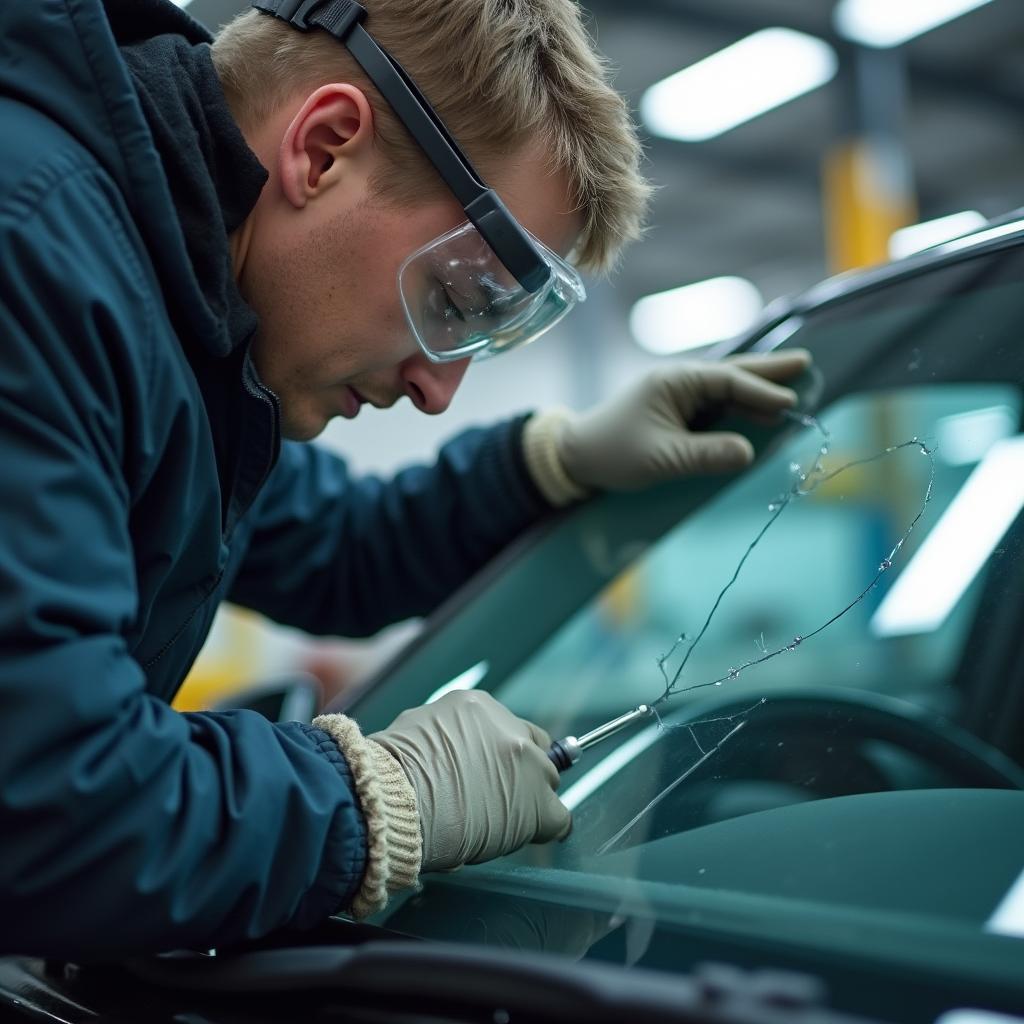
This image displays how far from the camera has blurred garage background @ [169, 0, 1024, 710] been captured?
6473 mm

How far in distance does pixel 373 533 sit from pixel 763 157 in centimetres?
776

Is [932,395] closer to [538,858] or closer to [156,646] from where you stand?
[538,858]

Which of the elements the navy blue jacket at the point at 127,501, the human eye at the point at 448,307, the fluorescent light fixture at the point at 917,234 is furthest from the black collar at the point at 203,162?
the fluorescent light fixture at the point at 917,234

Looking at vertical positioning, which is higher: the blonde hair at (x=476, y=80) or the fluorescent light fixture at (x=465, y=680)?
the blonde hair at (x=476, y=80)

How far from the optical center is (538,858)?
107 centimetres

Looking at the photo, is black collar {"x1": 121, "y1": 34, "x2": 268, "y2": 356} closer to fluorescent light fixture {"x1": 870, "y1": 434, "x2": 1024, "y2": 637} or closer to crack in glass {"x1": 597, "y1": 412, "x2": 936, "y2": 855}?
crack in glass {"x1": 597, "y1": 412, "x2": 936, "y2": 855}

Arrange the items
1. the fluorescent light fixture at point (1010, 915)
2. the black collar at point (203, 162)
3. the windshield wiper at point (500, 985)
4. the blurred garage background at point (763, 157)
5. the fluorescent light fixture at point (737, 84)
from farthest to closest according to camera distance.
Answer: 1. the fluorescent light fixture at point (737, 84)
2. the blurred garage background at point (763, 157)
3. the black collar at point (203, 162)
4. the fluorescent light fixture at point (1010, 915)
5. the windshield wiper at point (500, 985)

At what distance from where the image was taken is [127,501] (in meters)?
1.00

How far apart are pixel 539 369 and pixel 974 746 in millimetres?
10180

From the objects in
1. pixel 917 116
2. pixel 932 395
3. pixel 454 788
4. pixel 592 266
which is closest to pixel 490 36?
pixel 592 266

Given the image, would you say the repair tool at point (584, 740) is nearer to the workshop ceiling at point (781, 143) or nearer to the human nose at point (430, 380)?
the human nose at point (430, 380)

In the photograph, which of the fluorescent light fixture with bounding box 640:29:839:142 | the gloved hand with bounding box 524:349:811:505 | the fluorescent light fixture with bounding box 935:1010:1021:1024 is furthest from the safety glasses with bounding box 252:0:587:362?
the fluorescent light fixture with bounding box 640:29:839:142

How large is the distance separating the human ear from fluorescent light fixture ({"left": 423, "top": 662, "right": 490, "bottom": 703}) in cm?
61

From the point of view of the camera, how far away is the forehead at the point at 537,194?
122 centimetres
